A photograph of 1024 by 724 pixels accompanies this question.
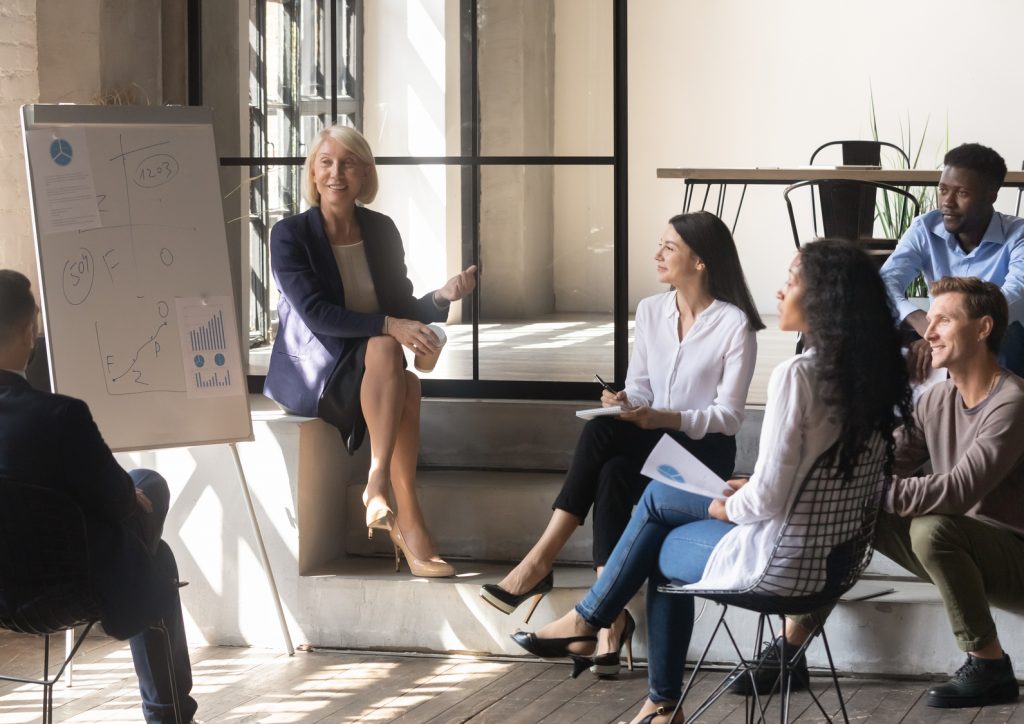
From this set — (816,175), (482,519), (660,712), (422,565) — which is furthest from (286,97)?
(660,712)

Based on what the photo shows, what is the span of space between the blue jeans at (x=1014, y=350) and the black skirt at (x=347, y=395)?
6.12 feet

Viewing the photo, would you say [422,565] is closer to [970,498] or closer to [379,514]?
[379,514]

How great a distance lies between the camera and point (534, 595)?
3.46 meters

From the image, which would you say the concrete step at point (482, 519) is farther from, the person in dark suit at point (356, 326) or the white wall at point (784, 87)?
the white wall at point (784, 87)

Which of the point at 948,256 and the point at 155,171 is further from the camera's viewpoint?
the point at 948,256

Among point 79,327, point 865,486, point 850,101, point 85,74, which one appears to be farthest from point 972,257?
point 850,101

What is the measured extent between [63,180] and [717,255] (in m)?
Answer: 1.76

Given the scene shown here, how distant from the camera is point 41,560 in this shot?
96.4 inches

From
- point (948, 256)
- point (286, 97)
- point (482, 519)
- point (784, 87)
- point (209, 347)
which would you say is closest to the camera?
point (209, 347)

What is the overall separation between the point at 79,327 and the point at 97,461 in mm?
906

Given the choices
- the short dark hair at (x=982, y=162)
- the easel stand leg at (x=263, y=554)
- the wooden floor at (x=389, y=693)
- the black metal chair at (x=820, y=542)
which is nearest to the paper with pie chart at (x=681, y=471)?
the black metal chair at (x=820, y=542)

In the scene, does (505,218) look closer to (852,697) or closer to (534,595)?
(534,595)

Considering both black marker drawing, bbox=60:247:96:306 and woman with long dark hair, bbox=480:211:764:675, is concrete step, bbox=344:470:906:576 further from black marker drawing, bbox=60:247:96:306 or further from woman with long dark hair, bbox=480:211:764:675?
black marker drawing, bbox=60:247:96:306

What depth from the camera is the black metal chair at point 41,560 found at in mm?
2400
